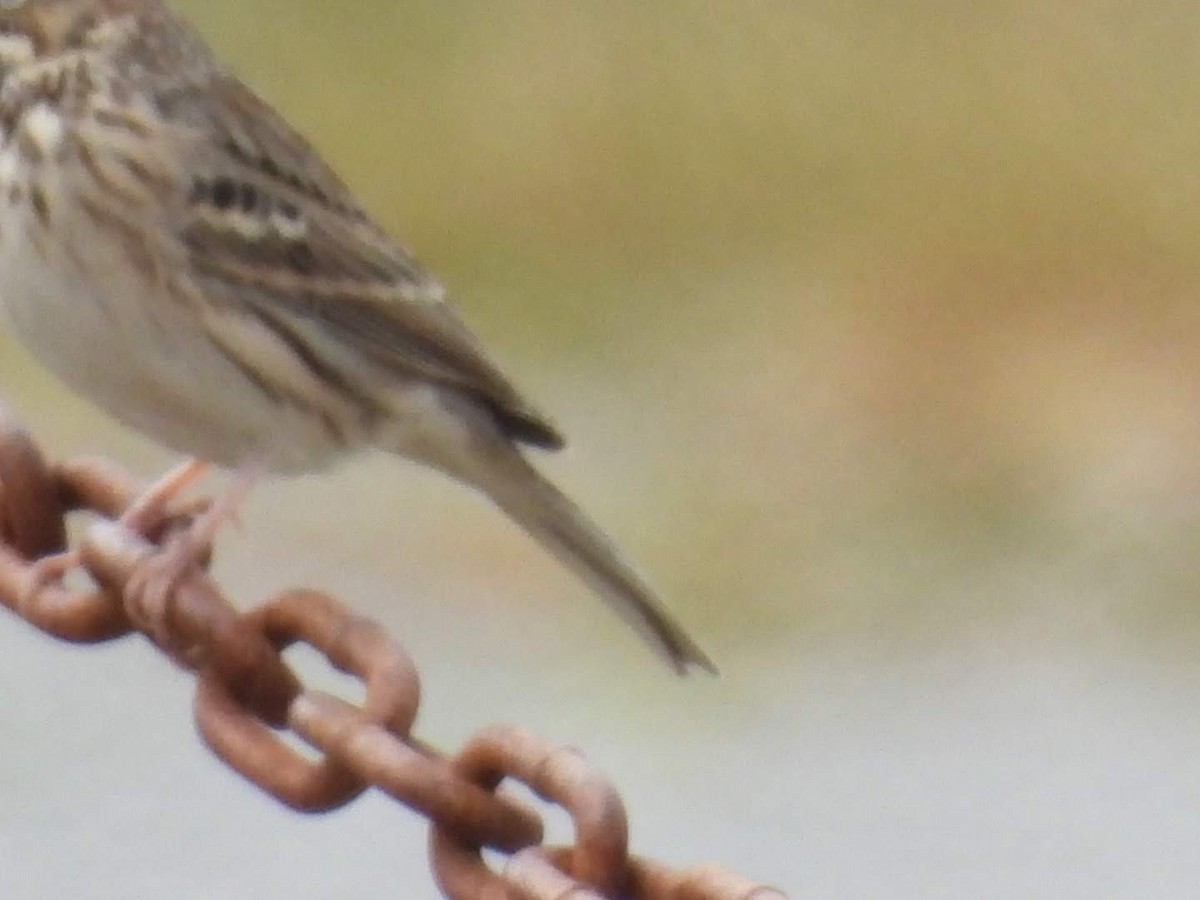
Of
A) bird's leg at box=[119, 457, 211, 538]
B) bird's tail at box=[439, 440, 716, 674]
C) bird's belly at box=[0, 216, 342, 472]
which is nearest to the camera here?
bird's leg at box=[119, 457, 211, 538]

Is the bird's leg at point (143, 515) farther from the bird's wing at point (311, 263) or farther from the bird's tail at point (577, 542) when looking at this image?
the bird's tail at point (577, 542)

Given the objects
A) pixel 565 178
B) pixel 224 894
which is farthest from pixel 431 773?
pixel 565 178

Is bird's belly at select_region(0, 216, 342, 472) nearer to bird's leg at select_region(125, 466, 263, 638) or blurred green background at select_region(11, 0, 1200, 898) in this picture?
bird's leg at select_region(125, 466, 263, 638)

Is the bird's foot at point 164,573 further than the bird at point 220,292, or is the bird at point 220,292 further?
the bird at point 220,292

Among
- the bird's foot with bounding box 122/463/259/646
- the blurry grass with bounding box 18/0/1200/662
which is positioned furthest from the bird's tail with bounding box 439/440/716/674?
the blurry grass with bounding box 18/0/1200/662

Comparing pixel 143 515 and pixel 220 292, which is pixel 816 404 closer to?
pixel 220 292

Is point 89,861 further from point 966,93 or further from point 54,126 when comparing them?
point 966,93

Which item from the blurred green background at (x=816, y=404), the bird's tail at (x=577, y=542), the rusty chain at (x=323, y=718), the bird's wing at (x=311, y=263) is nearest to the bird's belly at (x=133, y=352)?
the bird's wing at (x=311, y=263)
